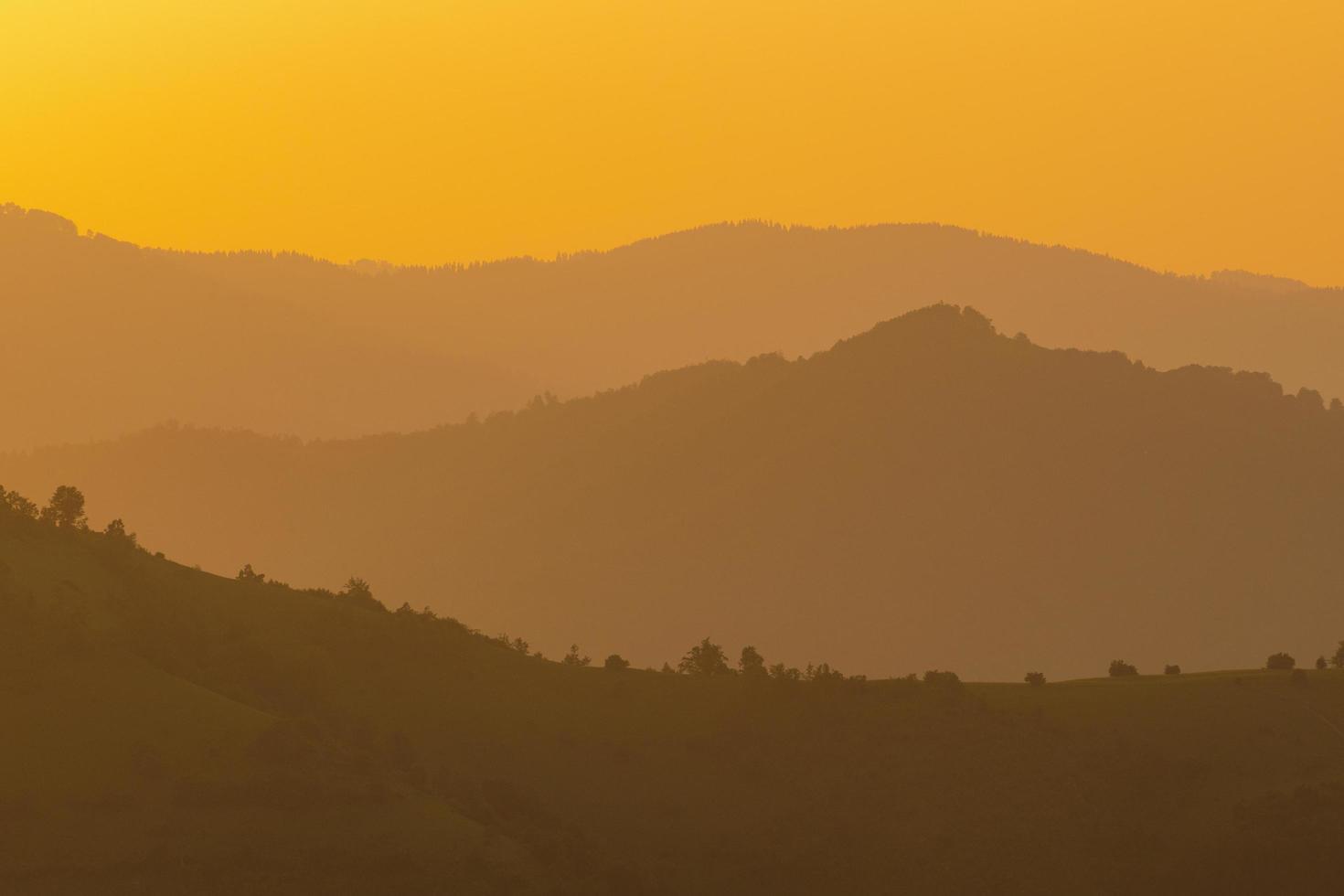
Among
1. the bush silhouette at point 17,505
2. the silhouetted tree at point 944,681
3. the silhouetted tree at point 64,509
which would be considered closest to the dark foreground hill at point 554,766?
the silhouetted tree at point 944,681

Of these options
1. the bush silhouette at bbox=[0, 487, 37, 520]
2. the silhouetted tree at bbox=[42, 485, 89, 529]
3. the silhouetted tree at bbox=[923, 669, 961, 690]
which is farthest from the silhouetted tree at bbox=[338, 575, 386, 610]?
the silhouetted tree at bbox=[923, 669, 961, 690]

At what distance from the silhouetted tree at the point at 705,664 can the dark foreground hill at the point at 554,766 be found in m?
3.43

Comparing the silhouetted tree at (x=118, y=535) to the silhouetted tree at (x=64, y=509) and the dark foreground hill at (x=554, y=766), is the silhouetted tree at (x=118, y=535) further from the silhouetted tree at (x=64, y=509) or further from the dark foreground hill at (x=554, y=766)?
the dark foreground hill at (x=554, y=766)

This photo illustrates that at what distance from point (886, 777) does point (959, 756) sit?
4.88 meters

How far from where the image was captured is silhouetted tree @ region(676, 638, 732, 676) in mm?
149975

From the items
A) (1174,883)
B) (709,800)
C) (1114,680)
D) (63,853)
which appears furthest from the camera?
(1114,680)

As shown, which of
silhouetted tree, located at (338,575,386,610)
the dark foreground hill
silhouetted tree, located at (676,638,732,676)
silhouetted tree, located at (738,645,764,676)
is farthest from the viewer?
silhouetted tree, located at (338,575,386,610)

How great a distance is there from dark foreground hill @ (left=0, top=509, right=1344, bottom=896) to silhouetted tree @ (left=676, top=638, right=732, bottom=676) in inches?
135

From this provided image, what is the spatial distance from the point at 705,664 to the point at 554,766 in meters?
24.9

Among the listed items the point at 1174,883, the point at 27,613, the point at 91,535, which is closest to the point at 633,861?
the point at 1174,883

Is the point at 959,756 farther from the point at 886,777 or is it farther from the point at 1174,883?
the point at 1174,883

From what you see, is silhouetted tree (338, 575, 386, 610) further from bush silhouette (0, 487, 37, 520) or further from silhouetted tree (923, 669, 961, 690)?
silhouetted tree (923, 669, 961, 690)

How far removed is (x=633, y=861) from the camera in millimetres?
118438

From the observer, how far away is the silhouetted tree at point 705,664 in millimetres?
149975
